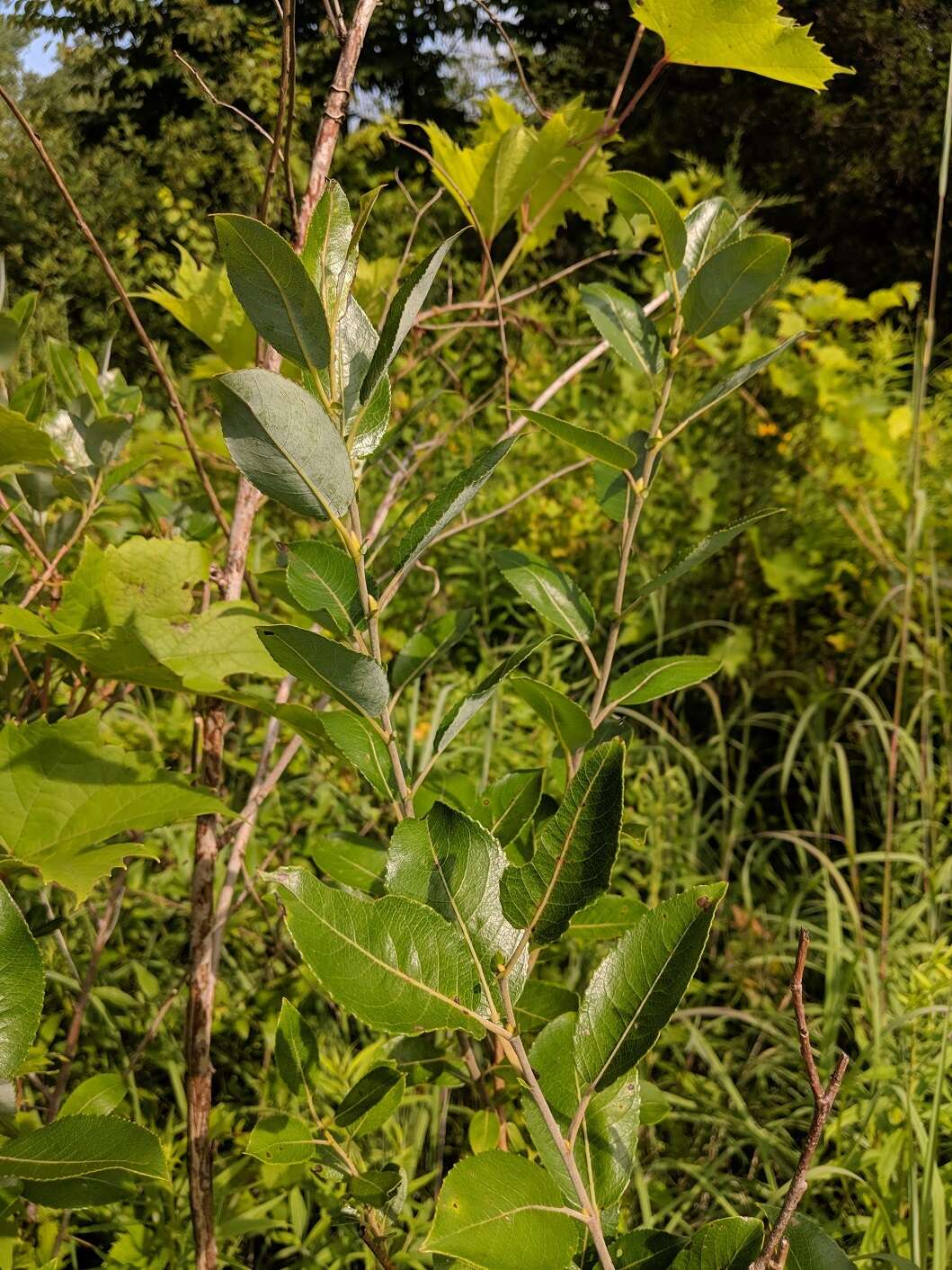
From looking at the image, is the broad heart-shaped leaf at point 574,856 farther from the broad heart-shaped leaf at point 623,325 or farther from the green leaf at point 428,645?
the broad heart-shaped leaf at point 623,325

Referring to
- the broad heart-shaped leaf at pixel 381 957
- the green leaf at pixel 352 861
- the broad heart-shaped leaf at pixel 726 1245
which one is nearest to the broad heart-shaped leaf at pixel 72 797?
the green leaf at pixel 352 861

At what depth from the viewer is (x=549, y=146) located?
30.0 inches

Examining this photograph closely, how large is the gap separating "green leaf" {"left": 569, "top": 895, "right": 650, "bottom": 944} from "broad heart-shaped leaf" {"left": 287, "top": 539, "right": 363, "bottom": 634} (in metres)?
0.26

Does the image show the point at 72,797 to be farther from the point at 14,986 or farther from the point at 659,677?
the point at 659,677

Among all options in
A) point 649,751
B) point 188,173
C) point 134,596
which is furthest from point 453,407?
point 134,596

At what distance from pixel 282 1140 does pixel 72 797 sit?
215 millimetres

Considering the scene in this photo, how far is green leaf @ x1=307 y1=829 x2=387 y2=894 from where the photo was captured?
0.59 m

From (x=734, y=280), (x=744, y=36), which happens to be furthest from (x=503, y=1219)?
(x=744, y=36)

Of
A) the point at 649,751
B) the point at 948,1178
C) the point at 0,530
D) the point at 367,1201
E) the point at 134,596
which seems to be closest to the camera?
the point at 367,1201

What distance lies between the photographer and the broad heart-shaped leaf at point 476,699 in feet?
1.37

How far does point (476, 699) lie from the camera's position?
423mm

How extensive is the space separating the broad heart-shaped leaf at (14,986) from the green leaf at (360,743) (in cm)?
15

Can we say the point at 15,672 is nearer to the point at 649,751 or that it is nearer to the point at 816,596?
the point at 649,751

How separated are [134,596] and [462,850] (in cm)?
35
